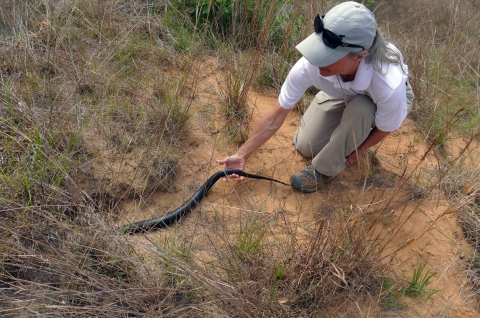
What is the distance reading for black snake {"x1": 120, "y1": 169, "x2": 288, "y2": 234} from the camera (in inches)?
97.0

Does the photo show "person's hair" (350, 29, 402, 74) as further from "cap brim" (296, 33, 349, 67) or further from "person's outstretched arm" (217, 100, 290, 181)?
"person's outstretched arm" (217, 100, 290, 181)

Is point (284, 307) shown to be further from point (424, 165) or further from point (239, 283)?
point (424, 165)

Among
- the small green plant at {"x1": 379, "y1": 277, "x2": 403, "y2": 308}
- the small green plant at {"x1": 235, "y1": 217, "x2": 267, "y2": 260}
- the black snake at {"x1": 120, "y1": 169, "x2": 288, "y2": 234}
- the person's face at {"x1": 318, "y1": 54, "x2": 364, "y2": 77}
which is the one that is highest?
the person's face at {"x1": 318, "y1": 54, "x2": 364, "y2": 77}

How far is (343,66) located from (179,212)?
1295mm

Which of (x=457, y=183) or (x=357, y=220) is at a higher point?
(x=357, y=220)

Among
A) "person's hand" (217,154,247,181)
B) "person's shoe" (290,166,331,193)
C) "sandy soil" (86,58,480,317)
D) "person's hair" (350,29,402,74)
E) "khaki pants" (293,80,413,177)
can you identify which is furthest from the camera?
"person's shoe" (290,166,331,193)

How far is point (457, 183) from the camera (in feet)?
10.2

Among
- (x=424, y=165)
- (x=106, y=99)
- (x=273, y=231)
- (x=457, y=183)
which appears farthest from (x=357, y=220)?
(x=106, y=99)

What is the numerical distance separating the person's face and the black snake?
88 cm

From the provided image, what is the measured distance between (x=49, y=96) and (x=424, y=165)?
9.44ft

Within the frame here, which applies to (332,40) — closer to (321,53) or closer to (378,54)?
(321,53)

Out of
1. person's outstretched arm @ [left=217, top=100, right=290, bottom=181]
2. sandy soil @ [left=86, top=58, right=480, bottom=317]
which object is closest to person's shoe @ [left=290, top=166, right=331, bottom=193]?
sandy soil @ [left=86, top=58, right=480, bottom=317]

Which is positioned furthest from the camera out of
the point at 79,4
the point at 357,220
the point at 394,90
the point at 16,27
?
the point at 79,4

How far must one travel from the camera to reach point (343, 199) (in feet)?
9.82
